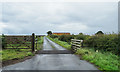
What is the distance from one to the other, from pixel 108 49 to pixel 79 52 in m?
2.59

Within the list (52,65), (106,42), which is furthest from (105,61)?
(52,65)

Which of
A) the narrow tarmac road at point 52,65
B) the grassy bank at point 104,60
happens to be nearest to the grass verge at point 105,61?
the grassy bank at point 104,60

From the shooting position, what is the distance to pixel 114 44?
733cm

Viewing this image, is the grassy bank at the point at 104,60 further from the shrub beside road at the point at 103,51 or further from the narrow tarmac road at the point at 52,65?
the narrow tarmac road at the point at 52,65

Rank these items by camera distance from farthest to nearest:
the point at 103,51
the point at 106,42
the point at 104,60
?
1. the point at 103,51
2. the point at 106,42
3. the point at 104,60

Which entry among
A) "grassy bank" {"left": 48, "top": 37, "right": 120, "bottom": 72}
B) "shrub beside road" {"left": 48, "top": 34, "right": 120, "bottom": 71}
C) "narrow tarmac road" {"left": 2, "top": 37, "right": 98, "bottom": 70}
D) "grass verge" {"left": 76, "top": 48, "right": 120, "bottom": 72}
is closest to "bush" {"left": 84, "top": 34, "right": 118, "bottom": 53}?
"shrub beside road" {"left": 48, "top": 34, "right": 120, "bottom": 71}

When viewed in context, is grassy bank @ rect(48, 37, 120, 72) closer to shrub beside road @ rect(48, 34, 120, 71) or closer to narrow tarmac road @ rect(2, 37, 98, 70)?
shrub beside road @ rect(48, 34, 120, 71)

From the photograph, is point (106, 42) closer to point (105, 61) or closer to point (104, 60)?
point (104, 60)

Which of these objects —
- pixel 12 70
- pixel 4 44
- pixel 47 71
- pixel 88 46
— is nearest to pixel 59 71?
pixel 47 71

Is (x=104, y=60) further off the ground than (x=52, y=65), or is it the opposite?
(x=104, y=60)

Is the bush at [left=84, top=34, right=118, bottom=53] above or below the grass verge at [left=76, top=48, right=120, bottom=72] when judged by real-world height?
above

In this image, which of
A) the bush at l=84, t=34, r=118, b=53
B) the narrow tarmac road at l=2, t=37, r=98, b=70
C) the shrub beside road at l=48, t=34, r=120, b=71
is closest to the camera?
the narrow tarmac road at l=2, t=37, r=98, b=70

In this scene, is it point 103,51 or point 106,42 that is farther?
point 103,51

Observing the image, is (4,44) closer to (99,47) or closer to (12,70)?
(12,70)
